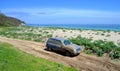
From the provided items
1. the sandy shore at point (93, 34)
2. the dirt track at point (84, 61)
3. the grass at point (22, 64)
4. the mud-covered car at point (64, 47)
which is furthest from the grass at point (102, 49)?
the grass at point (22, 64)

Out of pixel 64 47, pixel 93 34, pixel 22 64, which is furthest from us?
pixel 93 34

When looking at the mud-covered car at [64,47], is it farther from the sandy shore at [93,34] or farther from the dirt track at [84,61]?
the sandy shore at [93,34]

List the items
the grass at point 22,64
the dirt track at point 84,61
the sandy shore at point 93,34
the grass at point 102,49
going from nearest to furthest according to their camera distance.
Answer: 1. the grass at point 22,64
2. the dirt track at point 84,61
3. the grass at point 102,49
4. the sandy shore at point 93,34

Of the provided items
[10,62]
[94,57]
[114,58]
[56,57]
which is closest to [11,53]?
[10,62]

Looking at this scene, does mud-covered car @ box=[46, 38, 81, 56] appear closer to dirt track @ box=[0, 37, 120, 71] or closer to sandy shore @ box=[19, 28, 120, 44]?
dirt track @ box=[0, 37, 120, 71]

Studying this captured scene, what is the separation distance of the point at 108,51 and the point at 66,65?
335 inches

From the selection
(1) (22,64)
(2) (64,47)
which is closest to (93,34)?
(2) (64,47)

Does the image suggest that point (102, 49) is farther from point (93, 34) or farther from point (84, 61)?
point (93, 34)

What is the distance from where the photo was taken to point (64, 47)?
103 feet

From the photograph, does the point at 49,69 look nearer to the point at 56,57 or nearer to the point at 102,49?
the point at 56,57

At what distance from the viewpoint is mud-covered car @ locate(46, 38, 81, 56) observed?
1206 inches

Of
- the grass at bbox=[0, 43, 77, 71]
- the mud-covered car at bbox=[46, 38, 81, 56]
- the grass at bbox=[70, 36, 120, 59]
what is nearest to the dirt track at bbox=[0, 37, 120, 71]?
the mud-covered car at bbox=[46, 38, 81, 56]

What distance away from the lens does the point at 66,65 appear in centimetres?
2681

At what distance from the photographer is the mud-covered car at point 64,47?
1206 inches
